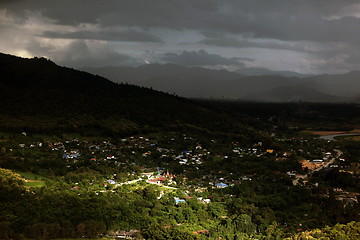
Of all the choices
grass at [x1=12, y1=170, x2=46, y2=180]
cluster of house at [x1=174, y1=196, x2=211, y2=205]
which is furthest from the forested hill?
cluster of house at [x1=174, y1=196, x2=211, y2=205]

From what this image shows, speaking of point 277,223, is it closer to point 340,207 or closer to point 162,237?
point 340,207

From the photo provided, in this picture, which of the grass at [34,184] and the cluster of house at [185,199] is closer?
the cluster of house at [185,199]

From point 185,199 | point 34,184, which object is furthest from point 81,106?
point 185,199

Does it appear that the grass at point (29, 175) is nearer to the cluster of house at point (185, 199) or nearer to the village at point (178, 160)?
the village at point (178, 160)

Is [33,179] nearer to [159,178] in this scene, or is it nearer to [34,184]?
[34,184]

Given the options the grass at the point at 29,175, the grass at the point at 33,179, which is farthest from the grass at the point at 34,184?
the grass at the point at 29,175

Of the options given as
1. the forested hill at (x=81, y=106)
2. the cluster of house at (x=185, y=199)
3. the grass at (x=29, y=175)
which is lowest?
the cluster of house at (x=185, y=199)

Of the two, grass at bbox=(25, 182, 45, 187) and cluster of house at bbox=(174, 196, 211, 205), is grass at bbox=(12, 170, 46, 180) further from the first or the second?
cluster of house at bbox=(174, 196, 211, 205)

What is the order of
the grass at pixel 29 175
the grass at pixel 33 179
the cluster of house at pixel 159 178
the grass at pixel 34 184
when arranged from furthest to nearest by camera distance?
the cluster of house at pixel 159 178 < the grass at pixel 29 175 < the grass at pixel 33 179 < the grass at pixel 34 184

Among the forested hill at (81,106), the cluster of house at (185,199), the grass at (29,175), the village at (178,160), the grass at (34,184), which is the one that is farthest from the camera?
the forested hill at (81,106)
